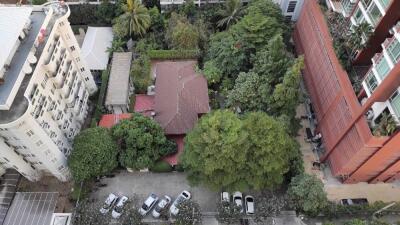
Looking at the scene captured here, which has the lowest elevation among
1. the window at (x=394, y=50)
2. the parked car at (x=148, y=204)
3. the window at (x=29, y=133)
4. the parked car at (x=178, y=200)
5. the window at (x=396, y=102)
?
the parked car at (x=148, y=204)

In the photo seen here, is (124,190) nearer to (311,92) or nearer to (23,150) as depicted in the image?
(23,150)

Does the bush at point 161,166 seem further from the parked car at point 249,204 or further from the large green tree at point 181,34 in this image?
the large green tree at point 181,34

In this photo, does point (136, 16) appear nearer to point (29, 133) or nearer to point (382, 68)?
point (29, 133)

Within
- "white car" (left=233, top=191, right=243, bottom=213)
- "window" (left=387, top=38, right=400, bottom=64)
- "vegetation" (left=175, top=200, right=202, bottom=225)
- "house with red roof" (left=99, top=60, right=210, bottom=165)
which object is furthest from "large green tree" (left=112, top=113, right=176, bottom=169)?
"window" (left=387, top=38, right=400, bottom=64)

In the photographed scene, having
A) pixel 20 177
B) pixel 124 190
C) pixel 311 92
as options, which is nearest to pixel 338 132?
pixel 311 92

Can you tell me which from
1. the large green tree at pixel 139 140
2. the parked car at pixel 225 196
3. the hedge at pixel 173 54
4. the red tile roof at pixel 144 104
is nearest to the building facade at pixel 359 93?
the parked car at pixel 225 196

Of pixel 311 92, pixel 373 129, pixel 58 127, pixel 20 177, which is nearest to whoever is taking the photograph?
pixel 373 129

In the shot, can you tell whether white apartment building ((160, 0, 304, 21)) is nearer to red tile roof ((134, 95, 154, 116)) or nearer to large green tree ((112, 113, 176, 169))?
red tile roof ((134, 95, 154, 116))

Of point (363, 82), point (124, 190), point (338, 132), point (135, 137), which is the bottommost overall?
point (124, 190)
